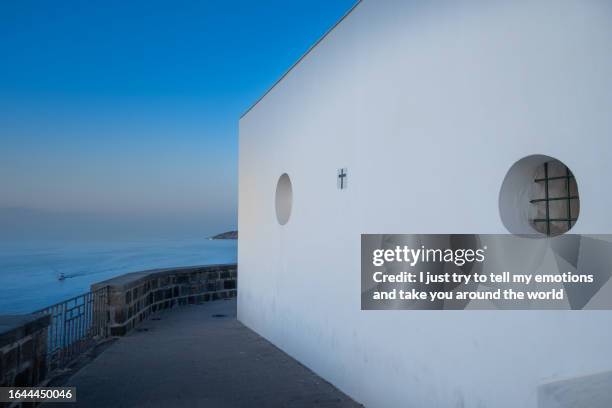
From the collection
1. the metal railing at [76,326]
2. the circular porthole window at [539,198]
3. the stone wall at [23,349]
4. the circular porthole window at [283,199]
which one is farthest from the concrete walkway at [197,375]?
the circular porthole window at [539,198]

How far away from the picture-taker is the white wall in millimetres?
2883

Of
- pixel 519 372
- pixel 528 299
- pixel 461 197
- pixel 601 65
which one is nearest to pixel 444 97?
pixel 461 197

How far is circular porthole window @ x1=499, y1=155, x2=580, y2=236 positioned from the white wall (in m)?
0.12

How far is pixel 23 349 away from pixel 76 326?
11.0ft

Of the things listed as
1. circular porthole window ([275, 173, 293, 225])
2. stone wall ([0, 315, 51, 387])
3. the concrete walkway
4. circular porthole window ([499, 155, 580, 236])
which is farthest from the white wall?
stone wall ([0, 315, 51, 387])

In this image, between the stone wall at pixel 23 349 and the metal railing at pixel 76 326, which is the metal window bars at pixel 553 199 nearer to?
the stone wall at pixel 23 349

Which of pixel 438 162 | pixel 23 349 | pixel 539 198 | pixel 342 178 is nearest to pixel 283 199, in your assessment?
pixel 342 178

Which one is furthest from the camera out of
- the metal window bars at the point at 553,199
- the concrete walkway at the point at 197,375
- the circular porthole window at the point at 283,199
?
the circular porthole window at the point at 283,199

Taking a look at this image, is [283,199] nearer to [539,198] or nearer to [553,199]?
[539,198]

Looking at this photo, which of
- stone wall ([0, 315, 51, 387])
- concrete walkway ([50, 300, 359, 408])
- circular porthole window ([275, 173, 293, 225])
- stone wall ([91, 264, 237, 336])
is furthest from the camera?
stone wall ([91, 264, 237, 336])

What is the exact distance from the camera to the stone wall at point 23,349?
377 centimetres

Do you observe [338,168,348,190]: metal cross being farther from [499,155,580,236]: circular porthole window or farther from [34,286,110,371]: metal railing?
[34,286,110,371]: metal railing

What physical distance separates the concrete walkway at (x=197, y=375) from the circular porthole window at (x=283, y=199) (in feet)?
7.40

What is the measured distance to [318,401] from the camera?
536 centimetres
